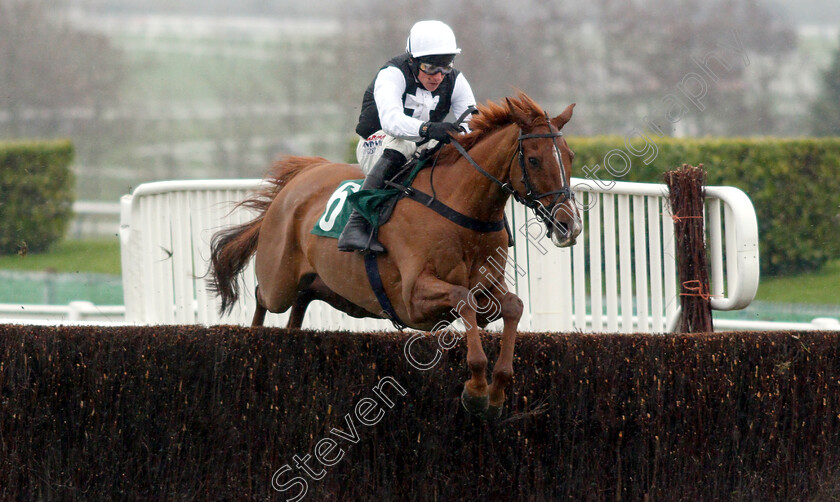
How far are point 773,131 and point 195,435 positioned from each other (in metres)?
16.2

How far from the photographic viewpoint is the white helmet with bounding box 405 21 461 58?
15.7 feet

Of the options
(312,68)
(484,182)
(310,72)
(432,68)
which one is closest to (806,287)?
(432,68)

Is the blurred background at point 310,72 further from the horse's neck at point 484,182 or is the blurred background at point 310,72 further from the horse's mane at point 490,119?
the horse's neck at point 484,182

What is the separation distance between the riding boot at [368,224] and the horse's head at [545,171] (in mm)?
795

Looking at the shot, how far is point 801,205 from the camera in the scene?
41.4 feet

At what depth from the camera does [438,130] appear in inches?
186

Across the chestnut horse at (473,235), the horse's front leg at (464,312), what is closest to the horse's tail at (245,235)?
the chestnut horse at (473,235)

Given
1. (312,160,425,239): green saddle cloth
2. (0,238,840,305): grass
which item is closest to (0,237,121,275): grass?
(0,238,840,305): grass

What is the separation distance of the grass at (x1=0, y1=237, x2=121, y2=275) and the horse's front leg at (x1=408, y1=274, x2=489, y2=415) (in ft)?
48.5

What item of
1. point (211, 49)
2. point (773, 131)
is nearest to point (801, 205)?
point (773, 131)

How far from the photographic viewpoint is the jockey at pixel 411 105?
4789 millimetres

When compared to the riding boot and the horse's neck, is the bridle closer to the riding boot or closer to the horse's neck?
the horse's neck

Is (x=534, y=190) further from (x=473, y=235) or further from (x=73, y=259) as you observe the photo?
(x=73, y=259)

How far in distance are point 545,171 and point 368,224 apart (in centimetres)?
113
